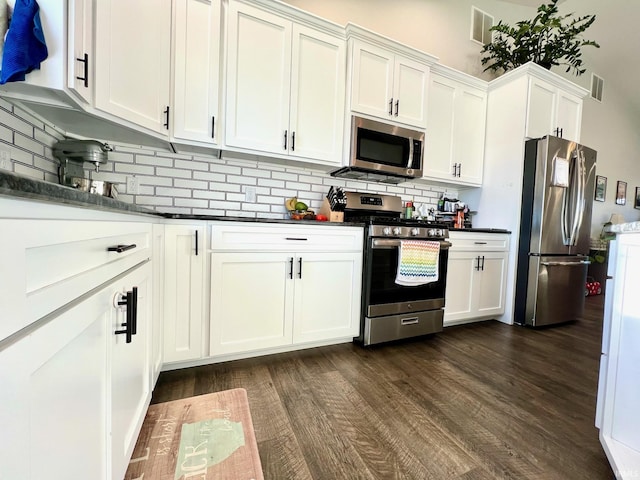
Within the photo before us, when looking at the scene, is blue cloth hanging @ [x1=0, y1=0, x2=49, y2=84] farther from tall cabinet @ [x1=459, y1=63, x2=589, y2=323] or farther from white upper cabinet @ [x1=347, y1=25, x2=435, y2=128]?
tall cabinet @ [x1=459, y1=63, x2=589, y2=323]

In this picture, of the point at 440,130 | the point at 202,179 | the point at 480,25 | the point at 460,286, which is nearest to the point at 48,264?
the point at 202,179

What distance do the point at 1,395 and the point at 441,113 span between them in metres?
3.39

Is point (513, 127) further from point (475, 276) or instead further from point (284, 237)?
point (284, 237)

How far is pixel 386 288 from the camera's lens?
2180 mm

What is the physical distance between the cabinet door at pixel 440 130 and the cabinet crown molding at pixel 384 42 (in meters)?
0.27

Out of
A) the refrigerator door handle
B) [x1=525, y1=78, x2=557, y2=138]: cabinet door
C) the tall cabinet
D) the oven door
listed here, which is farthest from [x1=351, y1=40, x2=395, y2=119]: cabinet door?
the refrigerator door handle

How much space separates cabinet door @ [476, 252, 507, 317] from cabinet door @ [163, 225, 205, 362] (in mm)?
2533

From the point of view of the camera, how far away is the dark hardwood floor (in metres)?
1.09

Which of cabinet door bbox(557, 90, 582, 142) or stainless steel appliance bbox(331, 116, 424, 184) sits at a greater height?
cabinet door bbox(557, 90, 582, 142)

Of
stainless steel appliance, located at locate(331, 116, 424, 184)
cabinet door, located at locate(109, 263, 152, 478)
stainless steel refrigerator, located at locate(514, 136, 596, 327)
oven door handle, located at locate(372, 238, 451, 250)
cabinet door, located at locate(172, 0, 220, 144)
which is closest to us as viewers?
cabinet door, located at locate(109, 263, 152, 478)

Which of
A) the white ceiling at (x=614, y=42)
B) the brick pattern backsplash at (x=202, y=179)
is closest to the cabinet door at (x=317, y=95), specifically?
the brick pattern backsplash at (x=202, y=179)

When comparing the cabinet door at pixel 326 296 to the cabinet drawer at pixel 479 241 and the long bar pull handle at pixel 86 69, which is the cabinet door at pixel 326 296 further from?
the long bar pull handle at pixel 86 69

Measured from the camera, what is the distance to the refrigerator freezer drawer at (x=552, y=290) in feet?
9.03

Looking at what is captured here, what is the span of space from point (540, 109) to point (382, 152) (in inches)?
73.7
